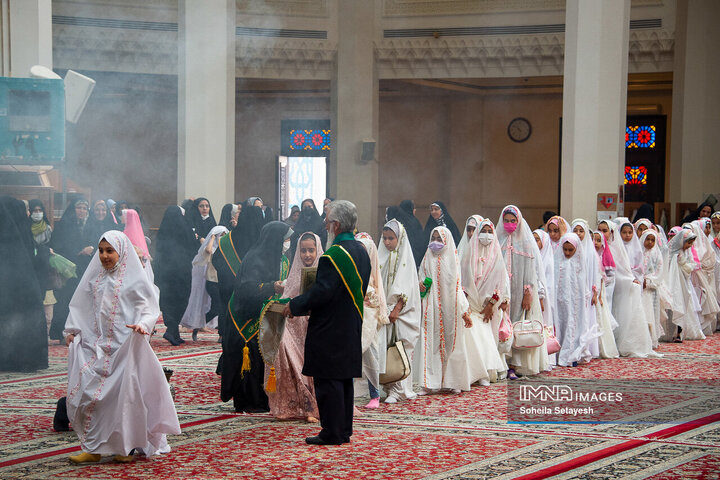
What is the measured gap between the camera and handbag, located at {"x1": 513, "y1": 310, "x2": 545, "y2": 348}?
6574 mm

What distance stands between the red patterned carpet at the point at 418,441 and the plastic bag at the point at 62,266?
1325 millimetres

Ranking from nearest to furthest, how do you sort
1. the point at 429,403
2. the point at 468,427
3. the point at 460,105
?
the point at 468,427, the point at 429,403, the point at 460,105

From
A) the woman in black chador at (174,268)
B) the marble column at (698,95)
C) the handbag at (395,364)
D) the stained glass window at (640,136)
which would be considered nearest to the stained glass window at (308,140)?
the stained glass window at (640,136)

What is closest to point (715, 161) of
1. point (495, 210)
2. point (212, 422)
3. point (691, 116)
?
point (691, 116)

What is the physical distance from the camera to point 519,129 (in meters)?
17.0

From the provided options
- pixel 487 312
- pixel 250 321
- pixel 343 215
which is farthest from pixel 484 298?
pixel 343 215

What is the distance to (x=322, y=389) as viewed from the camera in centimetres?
443

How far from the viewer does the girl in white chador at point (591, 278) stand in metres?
7.55

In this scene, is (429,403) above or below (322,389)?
below

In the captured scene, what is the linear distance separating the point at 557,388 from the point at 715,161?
859 centimetres

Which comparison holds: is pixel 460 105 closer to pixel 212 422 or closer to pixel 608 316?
pixel 608 316

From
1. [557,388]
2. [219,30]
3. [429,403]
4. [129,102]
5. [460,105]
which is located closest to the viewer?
[429,403]

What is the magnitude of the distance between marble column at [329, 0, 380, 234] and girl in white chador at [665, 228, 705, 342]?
4999 millimetres

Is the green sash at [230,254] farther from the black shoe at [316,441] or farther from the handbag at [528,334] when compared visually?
the handbag at [528,334]
